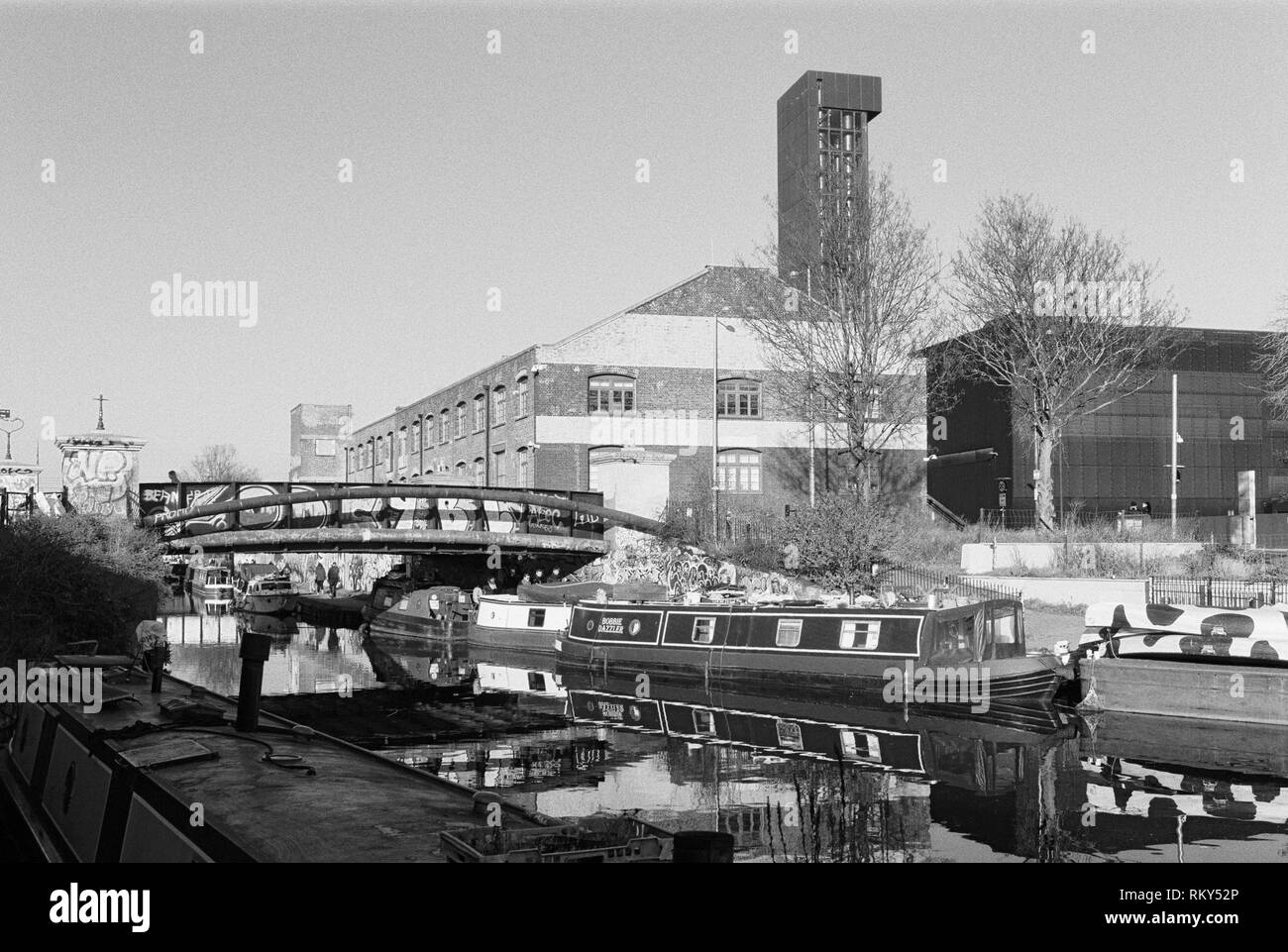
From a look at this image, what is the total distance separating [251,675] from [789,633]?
56.9 feet

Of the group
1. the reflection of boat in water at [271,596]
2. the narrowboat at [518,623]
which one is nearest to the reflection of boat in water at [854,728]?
the narrowboat at [518,623]

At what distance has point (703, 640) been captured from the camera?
28641 millimetres

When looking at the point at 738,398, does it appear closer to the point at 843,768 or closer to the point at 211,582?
the point at 211,582

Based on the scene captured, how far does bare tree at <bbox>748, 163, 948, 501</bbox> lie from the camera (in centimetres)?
→ 3856

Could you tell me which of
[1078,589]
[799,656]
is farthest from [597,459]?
[799,656]

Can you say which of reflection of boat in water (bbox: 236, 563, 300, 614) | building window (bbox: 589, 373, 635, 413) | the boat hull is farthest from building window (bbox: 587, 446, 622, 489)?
reflection of boat in water (bbox: 236, 563, 300, 614)

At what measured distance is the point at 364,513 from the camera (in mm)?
38562

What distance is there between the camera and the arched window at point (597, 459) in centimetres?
4462

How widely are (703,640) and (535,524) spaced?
12.3m

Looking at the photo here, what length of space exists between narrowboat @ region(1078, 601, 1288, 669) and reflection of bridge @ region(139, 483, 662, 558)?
18.1m

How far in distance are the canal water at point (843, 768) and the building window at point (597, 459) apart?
1589 cm
